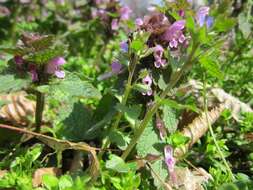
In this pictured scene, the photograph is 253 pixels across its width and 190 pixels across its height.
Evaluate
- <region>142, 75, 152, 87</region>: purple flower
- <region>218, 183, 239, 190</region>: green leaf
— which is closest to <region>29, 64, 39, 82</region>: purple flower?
<region>142, 75, 152, 87</region>: purple flower

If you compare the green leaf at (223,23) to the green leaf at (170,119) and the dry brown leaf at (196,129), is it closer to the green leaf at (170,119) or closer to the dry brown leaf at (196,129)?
the green leaf at (170,119)

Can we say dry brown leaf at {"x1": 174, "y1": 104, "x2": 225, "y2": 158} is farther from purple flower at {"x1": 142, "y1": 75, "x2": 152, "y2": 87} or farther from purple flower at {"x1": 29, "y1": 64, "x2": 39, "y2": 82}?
purple flower at {"x1": 29, "y1": 64, "x2": 39, "y2": 82}

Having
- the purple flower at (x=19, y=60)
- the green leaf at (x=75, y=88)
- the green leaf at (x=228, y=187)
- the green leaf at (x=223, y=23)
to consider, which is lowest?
the green leaf at (x=228, y=187)

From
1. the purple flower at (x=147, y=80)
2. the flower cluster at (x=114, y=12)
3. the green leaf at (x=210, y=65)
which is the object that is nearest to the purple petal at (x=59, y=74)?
the purple flower at (x=147, y=80)

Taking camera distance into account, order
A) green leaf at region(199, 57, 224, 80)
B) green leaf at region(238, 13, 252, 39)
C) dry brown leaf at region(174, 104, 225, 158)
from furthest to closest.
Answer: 1. green leaf at region(238, 13, 252, 39)
2. dry brown leaf at region(174, 104, 225, 158)
3. green leaf at region(199, 57, 224, 80)

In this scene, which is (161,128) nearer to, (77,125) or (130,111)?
(130,111)

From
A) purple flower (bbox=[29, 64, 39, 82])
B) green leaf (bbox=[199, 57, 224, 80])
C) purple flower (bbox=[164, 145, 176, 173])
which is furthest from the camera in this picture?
purple flower (bbox=[29, 64, 39, 82])
